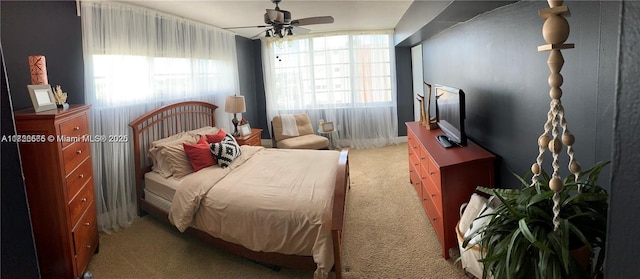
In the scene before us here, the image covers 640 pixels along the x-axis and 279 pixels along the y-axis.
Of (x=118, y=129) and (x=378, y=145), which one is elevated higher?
(x=118, y=129)

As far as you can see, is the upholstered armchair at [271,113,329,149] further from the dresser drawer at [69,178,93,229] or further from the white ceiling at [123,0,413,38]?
the dresser drawer at [69,178,93,229]

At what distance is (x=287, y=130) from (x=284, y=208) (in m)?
3.50

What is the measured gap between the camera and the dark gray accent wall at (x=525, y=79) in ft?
4.64

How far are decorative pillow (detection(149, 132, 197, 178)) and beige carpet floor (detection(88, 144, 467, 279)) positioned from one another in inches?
20.9

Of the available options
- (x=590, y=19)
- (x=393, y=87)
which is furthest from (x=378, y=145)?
(x=590, y=19)

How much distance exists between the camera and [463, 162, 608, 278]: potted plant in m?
0.96

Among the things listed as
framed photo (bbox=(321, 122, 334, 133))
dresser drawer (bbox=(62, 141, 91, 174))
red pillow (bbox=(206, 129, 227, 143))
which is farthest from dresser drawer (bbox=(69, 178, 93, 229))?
framed photo (bbox=(321, 122, 334, 133))

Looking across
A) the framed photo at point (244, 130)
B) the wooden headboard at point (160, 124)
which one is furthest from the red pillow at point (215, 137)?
the framed photo at point (244, 130)

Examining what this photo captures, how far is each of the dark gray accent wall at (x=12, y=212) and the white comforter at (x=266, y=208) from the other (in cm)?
181

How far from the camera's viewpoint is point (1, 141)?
1.59 ft

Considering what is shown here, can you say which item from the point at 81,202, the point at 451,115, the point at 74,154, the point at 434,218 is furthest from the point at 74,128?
the point at 451,115

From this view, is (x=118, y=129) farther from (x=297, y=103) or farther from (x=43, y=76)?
(x=297, y=103)

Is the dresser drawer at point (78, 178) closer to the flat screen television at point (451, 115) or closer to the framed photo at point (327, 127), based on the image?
the flat screen television at point (451, 115)

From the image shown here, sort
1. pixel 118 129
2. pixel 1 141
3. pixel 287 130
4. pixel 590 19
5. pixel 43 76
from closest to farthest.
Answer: pixel 1 141, pixel 590 19, pixel 43 76, pixel 118 129, pixel 287 130
